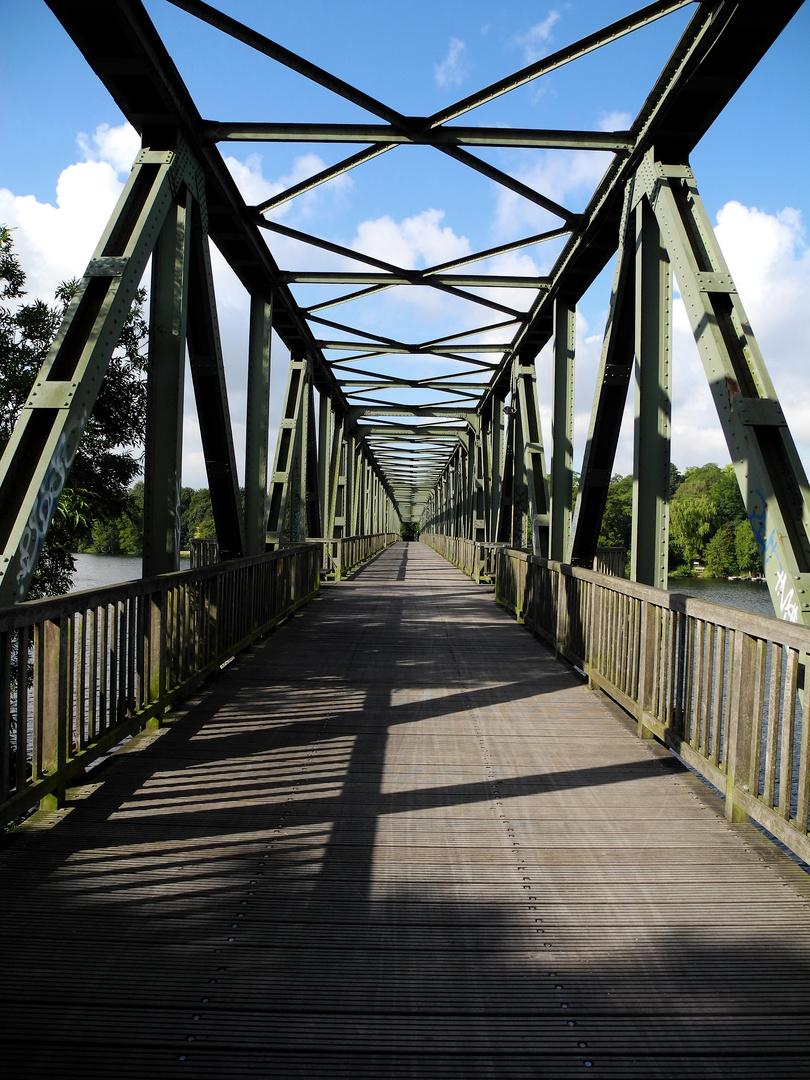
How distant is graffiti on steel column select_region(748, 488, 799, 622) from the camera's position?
13.8 ft

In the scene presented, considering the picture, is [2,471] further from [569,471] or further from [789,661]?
[569,471]

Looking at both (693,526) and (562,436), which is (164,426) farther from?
(693,526)

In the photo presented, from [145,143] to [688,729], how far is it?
19.4ft

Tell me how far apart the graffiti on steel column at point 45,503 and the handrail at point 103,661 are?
35 cm

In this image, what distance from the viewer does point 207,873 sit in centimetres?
291

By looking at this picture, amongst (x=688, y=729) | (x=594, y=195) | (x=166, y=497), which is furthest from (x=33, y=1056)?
(x=594, y=195)

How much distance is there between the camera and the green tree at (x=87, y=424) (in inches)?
240

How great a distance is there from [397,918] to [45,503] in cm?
272

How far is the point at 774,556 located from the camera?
4.39 metres

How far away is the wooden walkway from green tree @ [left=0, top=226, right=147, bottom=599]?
244 cm

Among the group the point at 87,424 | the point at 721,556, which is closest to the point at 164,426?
the point at 87,424

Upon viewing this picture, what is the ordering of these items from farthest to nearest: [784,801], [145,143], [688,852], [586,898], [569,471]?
[569,471] < [145,143] < [688,852] < [784,801] < [586,898]

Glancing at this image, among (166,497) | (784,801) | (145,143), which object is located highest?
(145,143)

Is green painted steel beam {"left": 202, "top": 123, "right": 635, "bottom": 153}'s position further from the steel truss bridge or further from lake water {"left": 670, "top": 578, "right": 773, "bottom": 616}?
lake water {"left": 670, "top": 578, "right": 773, "bottom": 616}
